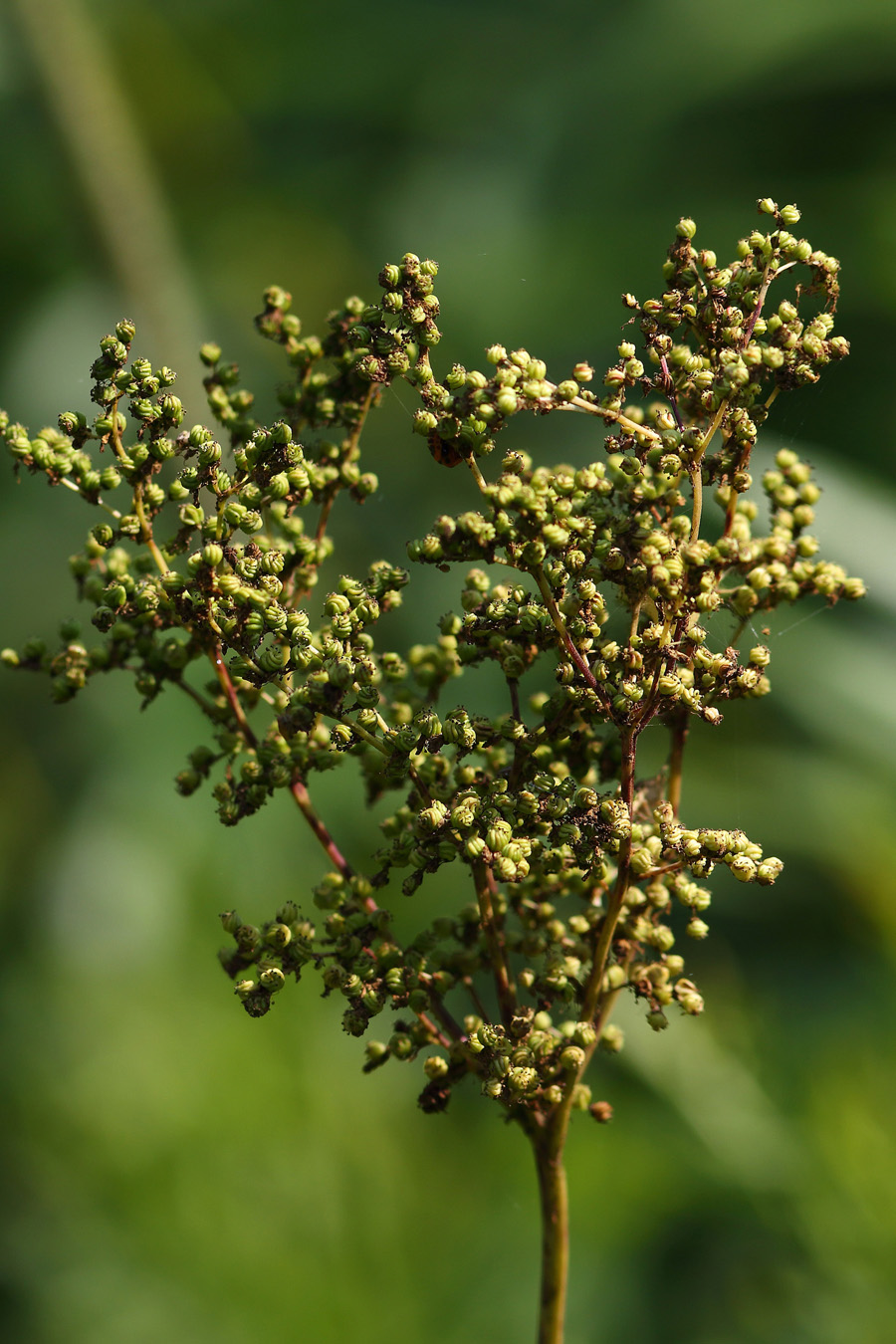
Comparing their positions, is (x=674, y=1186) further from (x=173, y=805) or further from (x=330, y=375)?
(x=330, y=375)

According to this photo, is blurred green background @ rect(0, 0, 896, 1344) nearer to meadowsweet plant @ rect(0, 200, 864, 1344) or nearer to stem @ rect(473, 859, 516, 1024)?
meadowsweet plant @ rect(0, 200, 864, 1344)

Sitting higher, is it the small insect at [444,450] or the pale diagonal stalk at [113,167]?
the pale diagonal stalk at [113,167]

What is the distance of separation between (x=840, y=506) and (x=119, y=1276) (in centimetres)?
345

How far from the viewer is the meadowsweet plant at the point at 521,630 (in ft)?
3.84

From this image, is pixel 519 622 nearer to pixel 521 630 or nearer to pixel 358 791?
pixel 521 630

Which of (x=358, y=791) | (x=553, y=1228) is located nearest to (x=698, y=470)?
(x=553, y=1228)

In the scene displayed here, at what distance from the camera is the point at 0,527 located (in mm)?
6773

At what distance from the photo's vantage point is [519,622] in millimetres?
1200

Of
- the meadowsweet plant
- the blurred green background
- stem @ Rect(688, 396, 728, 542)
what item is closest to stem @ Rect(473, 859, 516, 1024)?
the meadowsweet plant

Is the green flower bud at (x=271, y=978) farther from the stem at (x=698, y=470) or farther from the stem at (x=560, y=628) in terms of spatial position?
the stem at (x=698, y=470)

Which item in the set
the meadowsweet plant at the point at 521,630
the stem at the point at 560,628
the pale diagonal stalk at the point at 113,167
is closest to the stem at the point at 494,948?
the meadowsweet plant at the point at 521,630

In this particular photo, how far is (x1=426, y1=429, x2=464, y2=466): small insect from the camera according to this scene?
1.21 meters

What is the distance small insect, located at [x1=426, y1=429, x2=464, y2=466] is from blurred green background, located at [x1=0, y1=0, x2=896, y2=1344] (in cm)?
92

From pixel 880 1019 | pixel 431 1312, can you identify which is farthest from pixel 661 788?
pixel 431 1312
